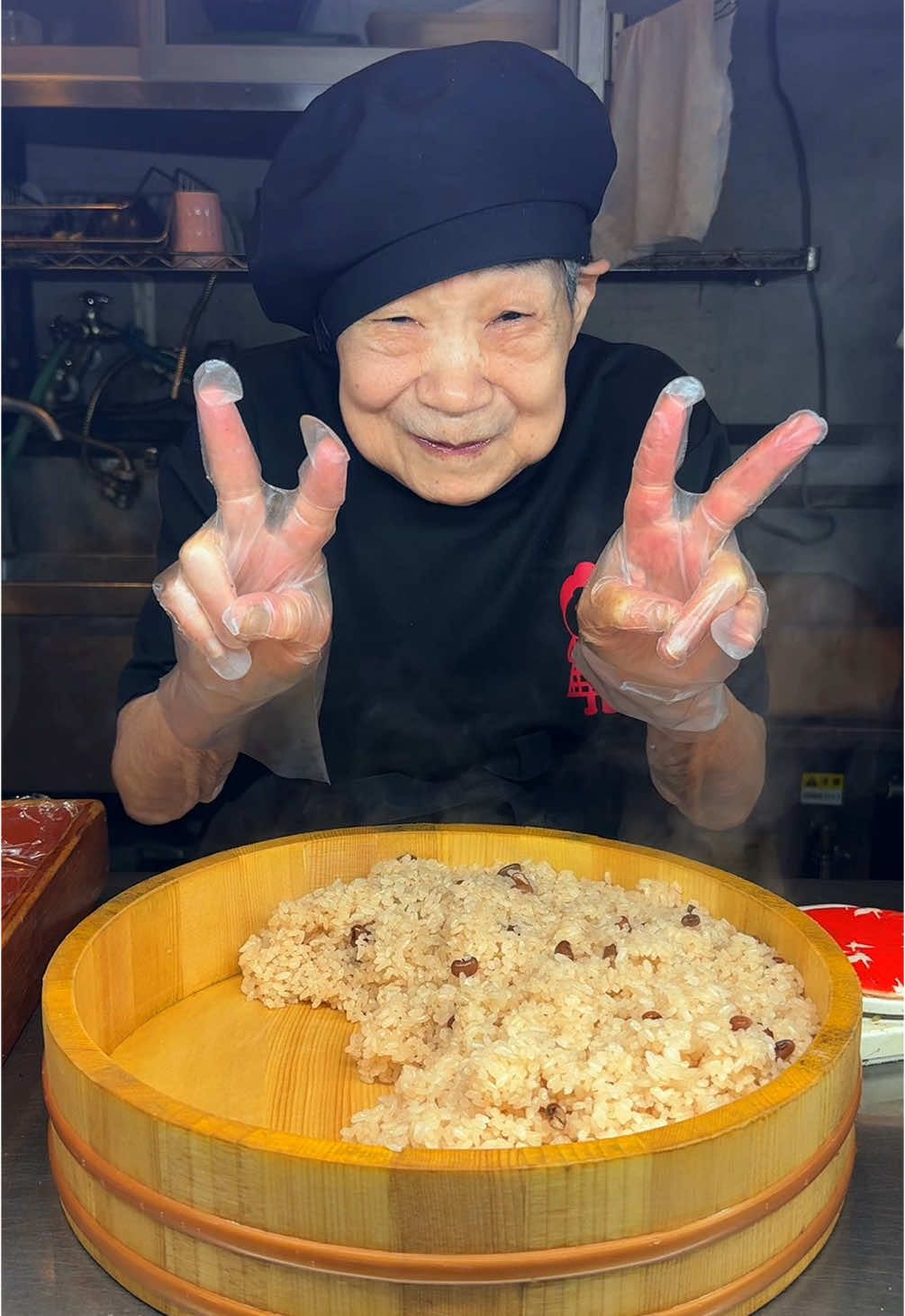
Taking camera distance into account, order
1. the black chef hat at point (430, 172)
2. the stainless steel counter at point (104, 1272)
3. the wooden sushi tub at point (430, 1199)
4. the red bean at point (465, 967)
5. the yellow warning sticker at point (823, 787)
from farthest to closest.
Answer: the yellow warning sticker at point (823, 787) < the black chef hat at point (430, 172) < the red bean at point (465, 967) < the stainless steel counter at point (104, 1272) < the wooden sushi tub at point (430, 1199)

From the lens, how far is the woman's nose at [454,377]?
5.42ft

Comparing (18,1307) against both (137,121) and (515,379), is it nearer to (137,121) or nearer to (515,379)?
(515,379)

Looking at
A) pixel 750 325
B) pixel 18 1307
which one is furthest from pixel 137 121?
pixel 18 1307

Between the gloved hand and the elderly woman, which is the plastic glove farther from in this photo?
the gloved hand

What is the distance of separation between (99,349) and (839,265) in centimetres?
242

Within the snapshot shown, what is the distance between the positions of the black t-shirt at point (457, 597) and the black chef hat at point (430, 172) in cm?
41

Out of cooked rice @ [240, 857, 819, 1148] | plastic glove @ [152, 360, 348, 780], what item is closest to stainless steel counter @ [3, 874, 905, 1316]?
cooked rice @ [240, 857, 819, 1148]

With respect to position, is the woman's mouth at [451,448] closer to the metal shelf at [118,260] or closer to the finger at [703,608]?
the finger at [703,608]

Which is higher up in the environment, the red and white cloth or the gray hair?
the gray hair

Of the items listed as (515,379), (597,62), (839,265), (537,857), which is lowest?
(537,857)

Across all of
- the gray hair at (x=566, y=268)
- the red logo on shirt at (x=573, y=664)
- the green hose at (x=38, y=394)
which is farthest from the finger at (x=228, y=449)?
the green hose at (x=38, y=394)

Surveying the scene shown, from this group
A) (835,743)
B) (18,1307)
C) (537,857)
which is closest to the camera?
(18,1307)

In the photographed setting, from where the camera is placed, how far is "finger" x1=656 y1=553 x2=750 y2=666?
134 centimetres

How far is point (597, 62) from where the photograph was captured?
3.14m
